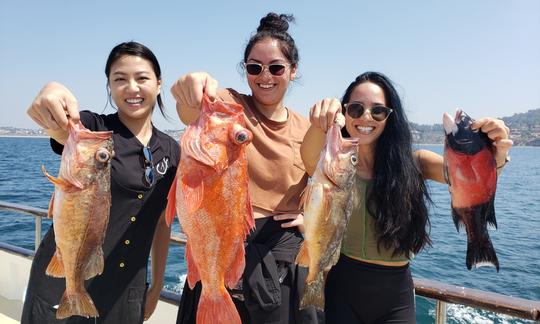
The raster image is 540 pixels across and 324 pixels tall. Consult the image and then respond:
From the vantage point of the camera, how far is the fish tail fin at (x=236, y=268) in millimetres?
2463

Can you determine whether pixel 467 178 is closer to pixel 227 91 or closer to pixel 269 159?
pixel 269 159

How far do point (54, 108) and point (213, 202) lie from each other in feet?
3.55

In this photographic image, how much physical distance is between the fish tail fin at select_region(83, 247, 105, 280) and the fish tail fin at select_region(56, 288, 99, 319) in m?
0.11

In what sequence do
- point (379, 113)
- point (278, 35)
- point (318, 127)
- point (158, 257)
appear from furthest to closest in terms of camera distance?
point (158, 257), point (379, 113), point (278, 35), point (318, 127)

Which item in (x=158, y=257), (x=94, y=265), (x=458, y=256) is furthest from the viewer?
(x=458, y=256)

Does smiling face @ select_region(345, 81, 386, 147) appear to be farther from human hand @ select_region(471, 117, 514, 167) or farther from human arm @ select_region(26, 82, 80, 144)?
human arm @ select_region(26, 82, 80, 144)

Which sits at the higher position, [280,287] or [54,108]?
[54,108]

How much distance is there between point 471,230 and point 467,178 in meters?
0.40

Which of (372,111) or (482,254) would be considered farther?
(372,111)

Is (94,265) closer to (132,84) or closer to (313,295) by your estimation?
(132,84)

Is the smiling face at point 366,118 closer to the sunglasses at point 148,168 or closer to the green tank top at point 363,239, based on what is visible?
the green tank top at point 363,239

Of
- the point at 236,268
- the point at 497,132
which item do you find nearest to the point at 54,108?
the point at 236,268

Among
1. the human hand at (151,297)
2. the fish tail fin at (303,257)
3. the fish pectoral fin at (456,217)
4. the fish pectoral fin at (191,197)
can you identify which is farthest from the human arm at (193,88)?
the fish pectoral fin at (456,217)

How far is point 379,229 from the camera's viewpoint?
3393 millimetres
